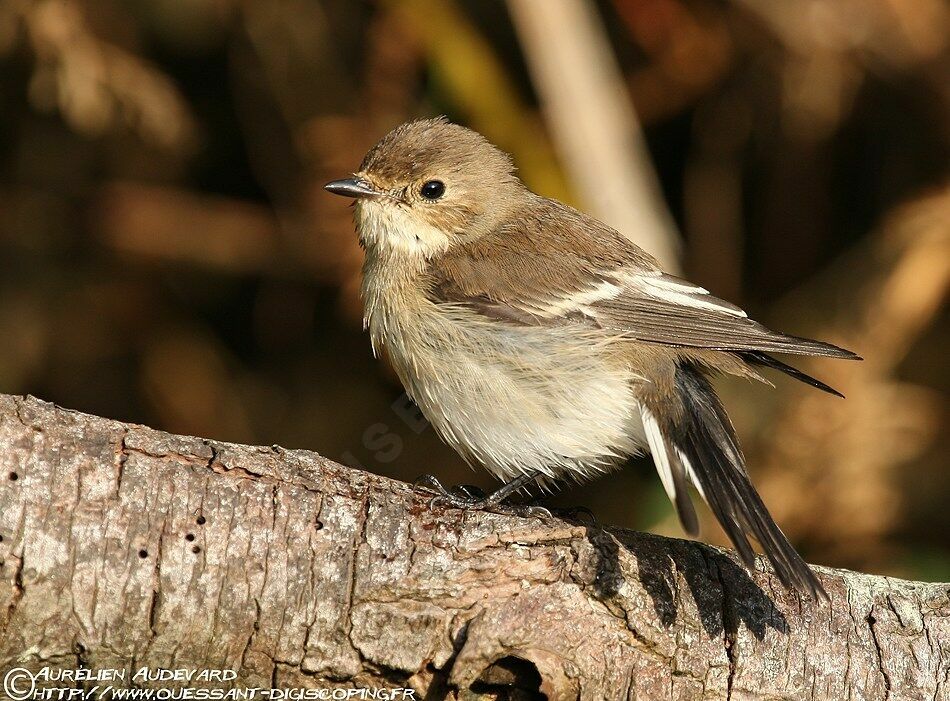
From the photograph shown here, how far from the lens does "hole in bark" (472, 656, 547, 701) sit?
2.67 meters

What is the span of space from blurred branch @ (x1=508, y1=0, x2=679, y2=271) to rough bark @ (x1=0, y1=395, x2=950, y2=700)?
207 cm

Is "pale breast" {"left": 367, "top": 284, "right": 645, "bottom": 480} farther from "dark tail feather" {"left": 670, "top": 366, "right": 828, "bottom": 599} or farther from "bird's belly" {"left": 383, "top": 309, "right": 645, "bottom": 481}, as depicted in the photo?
"dark tail feather" {"left": 670, "top": 366, "right": 828, "bottom": 599}

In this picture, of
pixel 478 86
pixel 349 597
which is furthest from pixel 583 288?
pixel 478 86

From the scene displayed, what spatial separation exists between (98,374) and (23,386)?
45 cm

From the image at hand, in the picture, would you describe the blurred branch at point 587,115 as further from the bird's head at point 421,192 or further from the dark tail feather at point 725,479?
the dark tail feather at point 725,479

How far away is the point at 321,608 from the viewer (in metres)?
2.68

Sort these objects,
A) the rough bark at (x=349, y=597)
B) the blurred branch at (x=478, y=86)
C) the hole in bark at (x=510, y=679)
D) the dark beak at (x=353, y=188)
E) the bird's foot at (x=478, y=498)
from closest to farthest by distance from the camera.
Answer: the rough bark at (x=349, y=597) < the hole in bark at (x=510, y=679) < the bird's foot at (x=478, y=498) < the dark beak at (x=353, y=188) < the blurred branch at (x=478, y=86)

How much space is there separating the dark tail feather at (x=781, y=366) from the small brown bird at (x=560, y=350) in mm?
12

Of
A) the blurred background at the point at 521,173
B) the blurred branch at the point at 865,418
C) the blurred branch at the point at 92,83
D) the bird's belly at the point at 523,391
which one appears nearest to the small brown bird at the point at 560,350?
the bird's belly at the point at 523,391

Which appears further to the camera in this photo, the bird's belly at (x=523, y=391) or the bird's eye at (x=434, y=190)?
the bird's eye at (x=434, y=190)

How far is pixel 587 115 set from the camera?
15.3 feet

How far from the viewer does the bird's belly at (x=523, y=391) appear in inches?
141

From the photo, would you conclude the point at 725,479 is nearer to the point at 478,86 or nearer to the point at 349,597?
the point at 349,597

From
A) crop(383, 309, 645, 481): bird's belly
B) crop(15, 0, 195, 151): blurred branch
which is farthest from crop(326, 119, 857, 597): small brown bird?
crop(15, 0, 195, 151): blurred branch
